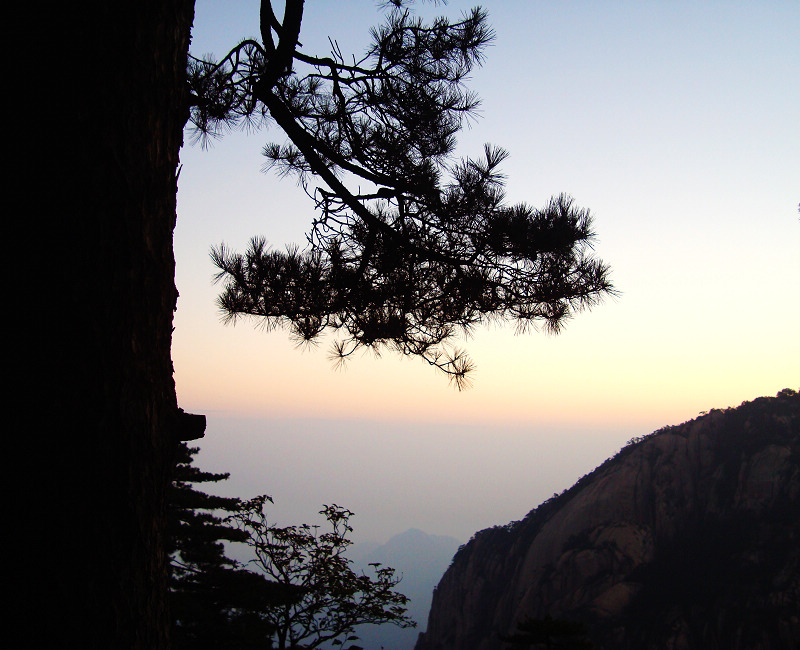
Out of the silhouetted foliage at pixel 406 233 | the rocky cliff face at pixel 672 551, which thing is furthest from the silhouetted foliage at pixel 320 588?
the rocky cliff face at pixel 672 551

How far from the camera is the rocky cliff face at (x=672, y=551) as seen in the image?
57.2 ft

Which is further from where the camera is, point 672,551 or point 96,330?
point 672,551

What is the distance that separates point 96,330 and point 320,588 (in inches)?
275

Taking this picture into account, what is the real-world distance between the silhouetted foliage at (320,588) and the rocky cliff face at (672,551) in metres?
13.3

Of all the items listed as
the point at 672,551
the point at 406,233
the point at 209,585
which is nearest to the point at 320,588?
the point at 209,585

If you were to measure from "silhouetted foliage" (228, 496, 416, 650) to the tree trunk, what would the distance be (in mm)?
6575

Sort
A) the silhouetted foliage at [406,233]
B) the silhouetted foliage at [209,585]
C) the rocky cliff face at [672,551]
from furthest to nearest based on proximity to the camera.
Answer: the rocky cliff face at [672,551]
the silhouetted foliage at [209,585]
the silhouetted foliage at [406,233]

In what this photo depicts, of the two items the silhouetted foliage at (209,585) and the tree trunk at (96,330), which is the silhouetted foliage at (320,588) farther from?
the tree trunk at (96,330)

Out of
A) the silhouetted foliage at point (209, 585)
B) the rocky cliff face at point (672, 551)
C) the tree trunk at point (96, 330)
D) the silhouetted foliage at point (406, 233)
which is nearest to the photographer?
the tree trunk at point (96, 330)

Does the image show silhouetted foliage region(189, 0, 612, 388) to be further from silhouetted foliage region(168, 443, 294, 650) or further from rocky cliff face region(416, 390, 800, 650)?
rocky cliff face region(416, 390, 800, 650)

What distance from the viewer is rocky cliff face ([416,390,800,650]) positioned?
17438 millimetres

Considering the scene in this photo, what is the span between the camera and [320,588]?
7332mm

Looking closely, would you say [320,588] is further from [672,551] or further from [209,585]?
[672,551]

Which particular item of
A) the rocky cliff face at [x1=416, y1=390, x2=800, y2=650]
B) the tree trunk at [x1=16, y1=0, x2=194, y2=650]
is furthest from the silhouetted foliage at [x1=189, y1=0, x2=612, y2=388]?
the rocky cliff face at [x1=416, y1=390, x2=800, y2=650]
